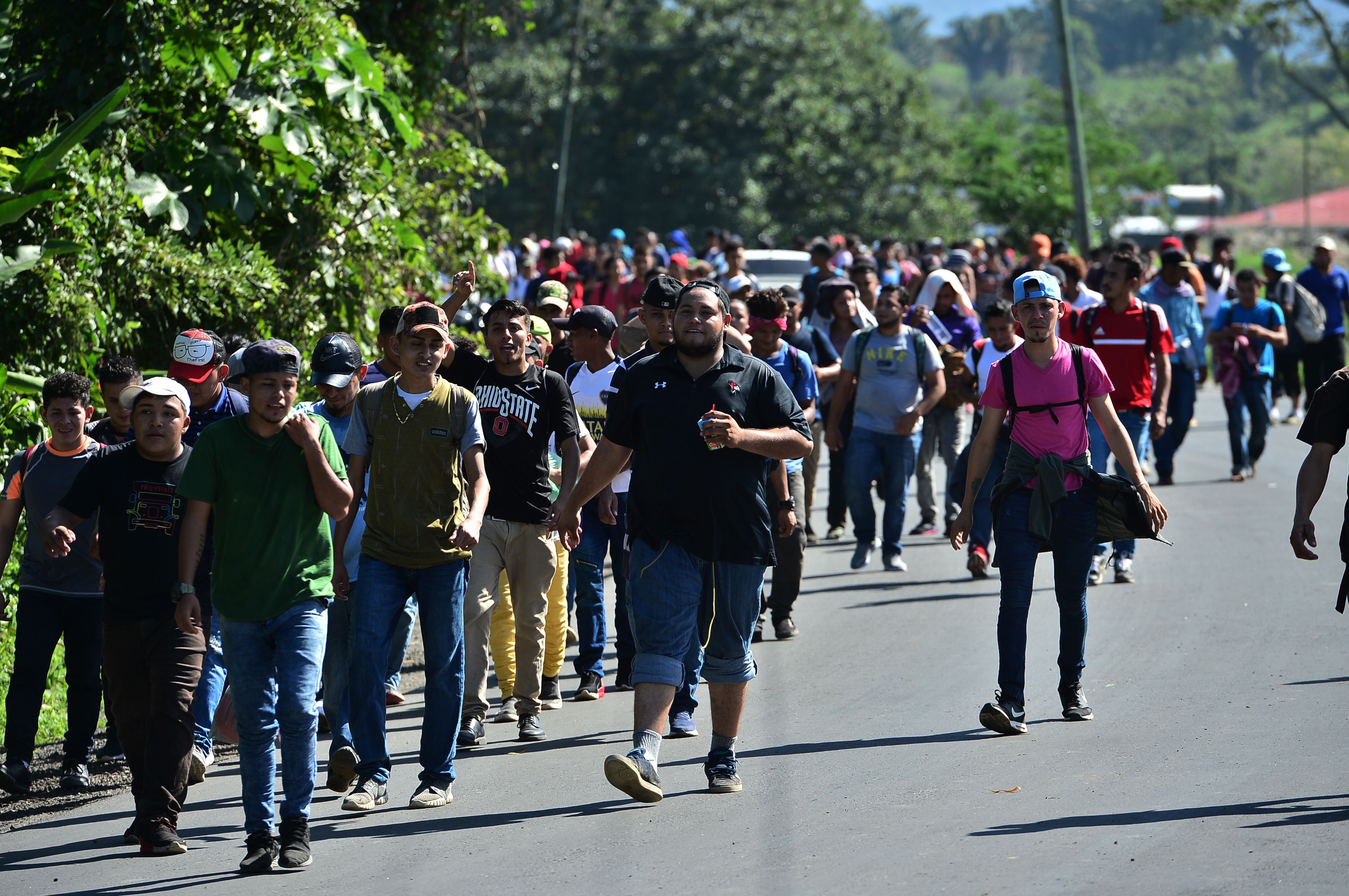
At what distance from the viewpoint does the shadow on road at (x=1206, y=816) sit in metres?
Result: 5.62

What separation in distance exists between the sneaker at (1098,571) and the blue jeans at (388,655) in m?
5.54

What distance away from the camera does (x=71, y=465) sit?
7.03 m

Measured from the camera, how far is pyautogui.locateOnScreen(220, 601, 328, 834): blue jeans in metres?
5.78

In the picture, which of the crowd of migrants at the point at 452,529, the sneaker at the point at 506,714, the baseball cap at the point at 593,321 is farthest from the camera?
the baseball cap at the point at 593,321

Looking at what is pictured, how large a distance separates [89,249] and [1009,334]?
19.6 ft

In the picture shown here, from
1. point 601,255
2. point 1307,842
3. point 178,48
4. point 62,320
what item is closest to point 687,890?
point 1307,842

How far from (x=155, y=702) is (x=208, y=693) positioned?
118 centimetres

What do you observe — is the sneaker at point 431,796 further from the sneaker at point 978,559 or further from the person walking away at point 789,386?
the sneaker at point 978,559

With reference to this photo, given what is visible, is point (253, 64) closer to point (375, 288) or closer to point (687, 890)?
point (375, 288)

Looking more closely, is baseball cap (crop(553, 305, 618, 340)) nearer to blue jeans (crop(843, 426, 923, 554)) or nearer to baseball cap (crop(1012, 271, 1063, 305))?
baseball cap (crop(1012, 271, 1063, 305))

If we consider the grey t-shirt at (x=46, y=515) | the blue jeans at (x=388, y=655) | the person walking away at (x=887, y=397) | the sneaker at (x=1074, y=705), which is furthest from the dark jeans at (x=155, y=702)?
the person walking away at (x=887, y=397)

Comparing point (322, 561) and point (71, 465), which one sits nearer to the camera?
point (322, 561)

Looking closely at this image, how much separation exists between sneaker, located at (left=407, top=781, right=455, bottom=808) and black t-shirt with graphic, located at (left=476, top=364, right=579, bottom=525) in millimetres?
1506

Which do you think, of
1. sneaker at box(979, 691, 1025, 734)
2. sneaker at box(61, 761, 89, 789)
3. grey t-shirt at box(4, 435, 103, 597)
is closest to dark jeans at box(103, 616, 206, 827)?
grey t-shirt at box(4, 435, 103, 597)
